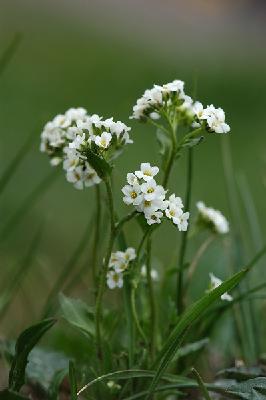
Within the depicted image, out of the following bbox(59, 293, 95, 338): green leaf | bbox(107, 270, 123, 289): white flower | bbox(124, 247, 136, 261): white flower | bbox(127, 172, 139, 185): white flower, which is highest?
bbox(127, 172, 139, 185): white flower

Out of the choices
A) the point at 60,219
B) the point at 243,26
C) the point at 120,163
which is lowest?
the point at 60,219

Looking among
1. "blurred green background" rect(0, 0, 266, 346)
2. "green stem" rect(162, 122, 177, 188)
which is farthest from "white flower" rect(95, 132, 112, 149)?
"blurred green background" rect(0, 0, 266, 346)

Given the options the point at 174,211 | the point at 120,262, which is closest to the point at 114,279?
the point at 120,262

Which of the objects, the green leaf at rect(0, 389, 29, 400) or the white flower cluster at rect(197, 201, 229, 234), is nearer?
the green leaf at rect(0, 389, 29, 400)

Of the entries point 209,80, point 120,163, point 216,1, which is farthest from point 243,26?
point 120,163

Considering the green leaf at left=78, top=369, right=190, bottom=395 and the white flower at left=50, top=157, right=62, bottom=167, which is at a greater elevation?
the white flower at left=50, top=157, right=62, bottom=167

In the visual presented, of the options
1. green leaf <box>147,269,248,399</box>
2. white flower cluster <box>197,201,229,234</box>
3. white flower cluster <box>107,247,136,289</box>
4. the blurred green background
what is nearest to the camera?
green leaf <box>147,269,248,399</box>

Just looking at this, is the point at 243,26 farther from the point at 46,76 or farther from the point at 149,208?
the point at 149,208

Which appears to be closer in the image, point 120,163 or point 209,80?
point 120,163

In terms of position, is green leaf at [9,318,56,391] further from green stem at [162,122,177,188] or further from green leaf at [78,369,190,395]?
green stem at [162,122,177,188]
